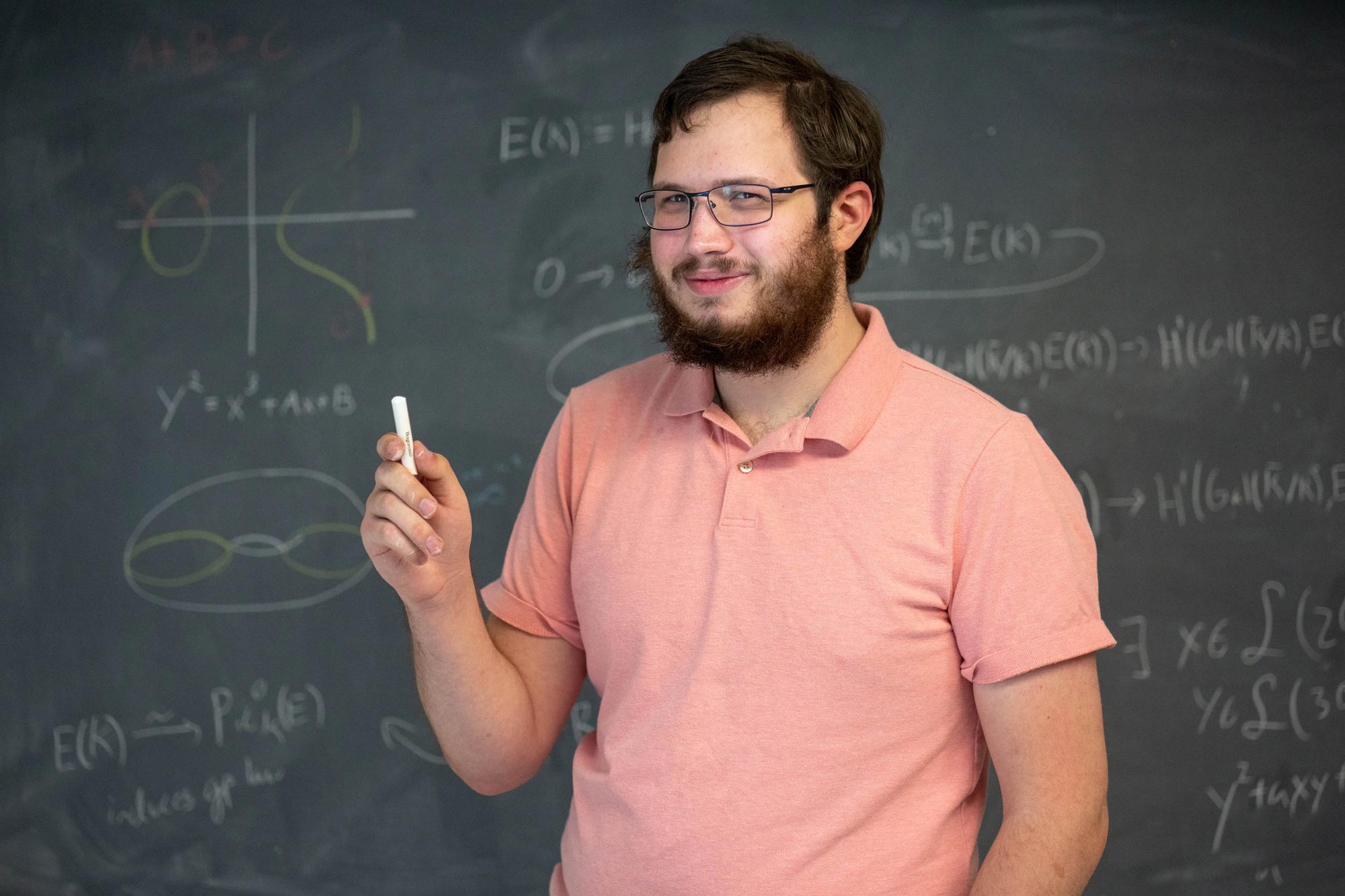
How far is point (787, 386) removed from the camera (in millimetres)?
1283

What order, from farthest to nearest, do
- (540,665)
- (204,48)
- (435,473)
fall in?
(204,48) → (540,665) → (435,473)

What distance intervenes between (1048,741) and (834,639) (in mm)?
228

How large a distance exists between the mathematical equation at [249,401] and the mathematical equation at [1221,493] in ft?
5.32

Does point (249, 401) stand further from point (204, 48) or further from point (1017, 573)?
point (1017, 573)

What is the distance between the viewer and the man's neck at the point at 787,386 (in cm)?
128

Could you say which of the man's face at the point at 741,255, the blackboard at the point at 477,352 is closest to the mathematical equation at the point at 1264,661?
the blackboard at the point at 477,352

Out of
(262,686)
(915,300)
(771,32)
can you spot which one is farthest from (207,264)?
(915,300)

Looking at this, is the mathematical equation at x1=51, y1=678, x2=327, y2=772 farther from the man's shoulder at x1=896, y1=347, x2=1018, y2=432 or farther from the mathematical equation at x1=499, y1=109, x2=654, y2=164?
the man's shoulder at x1=896, y1=347, x2=1018, y2=432

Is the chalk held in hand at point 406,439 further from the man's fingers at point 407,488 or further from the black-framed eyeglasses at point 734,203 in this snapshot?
the black-framed eyeglasses at point 734,203

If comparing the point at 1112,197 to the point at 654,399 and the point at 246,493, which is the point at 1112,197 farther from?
the point at 246,493

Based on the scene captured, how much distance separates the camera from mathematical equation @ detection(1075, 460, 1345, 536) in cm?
237

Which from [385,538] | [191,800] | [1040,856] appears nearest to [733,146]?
[385,538]

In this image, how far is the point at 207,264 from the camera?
7.57 feet

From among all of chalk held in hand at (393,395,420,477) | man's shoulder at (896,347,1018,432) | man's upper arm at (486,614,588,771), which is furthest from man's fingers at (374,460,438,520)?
man's shoulder at (896,347,1018,432)
